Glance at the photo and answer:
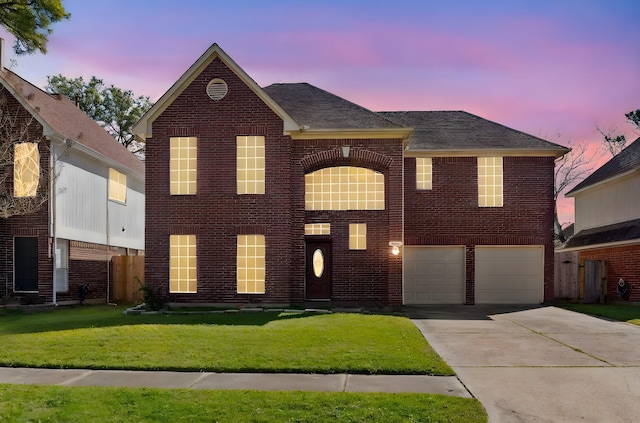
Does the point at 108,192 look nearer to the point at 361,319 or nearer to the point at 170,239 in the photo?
the point at 170,239

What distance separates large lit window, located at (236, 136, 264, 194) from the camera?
63.9 feet

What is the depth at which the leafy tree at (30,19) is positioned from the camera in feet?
75.7

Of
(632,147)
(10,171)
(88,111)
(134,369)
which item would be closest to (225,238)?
(10,171)

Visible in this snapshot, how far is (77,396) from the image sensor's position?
8.12 metres

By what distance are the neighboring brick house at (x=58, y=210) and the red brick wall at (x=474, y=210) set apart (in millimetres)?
12267

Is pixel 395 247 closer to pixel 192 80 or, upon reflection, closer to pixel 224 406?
pixel 192 80

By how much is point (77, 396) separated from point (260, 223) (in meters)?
11.4

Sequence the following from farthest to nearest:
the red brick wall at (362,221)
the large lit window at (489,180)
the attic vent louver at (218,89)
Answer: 1. the large lit window at (489,180)
2. the red brick wall at (362,221)
3. the attic vent louver at (218,89)

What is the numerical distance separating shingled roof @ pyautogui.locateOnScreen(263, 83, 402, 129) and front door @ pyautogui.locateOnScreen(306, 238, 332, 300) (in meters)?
3.95

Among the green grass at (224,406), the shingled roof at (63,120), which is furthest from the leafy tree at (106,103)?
the green grass at (224,406)

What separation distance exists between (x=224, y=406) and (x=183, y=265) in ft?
40.2

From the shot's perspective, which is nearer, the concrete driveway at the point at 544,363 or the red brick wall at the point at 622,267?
the concrete driveway at the point at 544,363

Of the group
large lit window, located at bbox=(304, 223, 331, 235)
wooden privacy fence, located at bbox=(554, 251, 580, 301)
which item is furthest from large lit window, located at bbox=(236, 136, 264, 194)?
wooden privacy fence, located at bbox=(554, 251, 580, 301)

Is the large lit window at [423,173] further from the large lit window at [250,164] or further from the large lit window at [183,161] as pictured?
the large lit window at [183,161]
